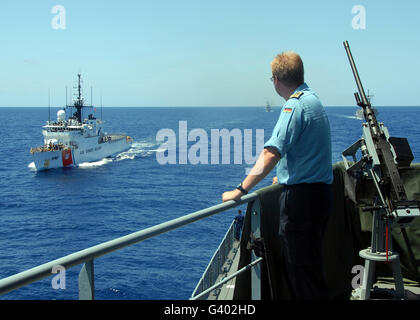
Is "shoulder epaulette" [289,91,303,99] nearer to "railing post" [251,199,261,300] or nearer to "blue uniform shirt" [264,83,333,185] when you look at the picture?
"blue uniform shirt" [264,83,333,185]

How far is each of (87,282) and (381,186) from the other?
8.85 feet

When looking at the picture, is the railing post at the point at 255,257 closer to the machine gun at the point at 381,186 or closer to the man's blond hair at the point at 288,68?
the man's blond hair at the point at 288,68

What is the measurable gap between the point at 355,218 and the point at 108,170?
7224cm

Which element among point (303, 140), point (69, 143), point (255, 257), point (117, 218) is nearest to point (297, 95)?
point (303, 140)

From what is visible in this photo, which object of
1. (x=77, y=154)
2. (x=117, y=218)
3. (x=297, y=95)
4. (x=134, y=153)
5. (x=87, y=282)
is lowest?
(x=117, y=218)

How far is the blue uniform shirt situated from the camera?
3.08 m

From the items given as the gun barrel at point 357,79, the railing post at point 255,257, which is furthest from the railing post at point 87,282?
the gun barrel at point 357,79

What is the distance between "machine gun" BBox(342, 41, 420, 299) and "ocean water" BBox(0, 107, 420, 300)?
25406mm

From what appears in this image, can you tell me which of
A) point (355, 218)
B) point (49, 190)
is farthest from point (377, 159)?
point (49, 190)

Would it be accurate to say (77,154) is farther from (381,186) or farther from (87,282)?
(87,282)

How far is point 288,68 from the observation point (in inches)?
126

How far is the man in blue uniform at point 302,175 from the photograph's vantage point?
3135 mm

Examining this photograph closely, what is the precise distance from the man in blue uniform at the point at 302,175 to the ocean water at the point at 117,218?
25.9 m

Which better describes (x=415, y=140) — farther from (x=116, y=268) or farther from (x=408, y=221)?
(x=408, y=221)
